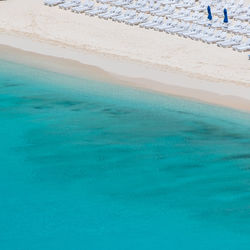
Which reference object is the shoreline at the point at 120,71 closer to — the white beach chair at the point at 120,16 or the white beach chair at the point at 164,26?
the white beach chair at the point at 164,26

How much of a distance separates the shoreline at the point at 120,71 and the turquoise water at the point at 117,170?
0.66m

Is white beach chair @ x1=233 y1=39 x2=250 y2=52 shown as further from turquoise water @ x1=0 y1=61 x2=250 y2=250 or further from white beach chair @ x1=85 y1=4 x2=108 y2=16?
white beach chair @ x1=85 y1=4 x2=108 y2=16

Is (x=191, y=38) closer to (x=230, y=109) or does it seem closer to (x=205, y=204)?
(x=230, y=109)

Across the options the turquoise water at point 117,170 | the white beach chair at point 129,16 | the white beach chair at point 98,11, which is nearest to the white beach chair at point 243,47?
the turquoise water at point 117,170

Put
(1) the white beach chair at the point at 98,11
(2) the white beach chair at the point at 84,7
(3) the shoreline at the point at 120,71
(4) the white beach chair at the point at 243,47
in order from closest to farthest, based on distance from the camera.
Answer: (3) the shoreline at the point at 120,71 < (4) the white beach chair at the point at 243,47 < (1) the white beach chair at the point at 98,11 < (2) the white beach chair at the point at 84,7

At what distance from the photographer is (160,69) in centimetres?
3147

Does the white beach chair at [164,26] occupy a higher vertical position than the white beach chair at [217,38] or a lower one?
higher

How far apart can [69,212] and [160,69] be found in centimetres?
1093

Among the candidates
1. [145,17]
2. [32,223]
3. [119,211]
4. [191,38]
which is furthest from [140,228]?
[145,17]

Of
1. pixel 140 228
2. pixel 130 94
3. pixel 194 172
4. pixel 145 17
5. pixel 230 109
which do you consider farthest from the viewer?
pixel 145 17

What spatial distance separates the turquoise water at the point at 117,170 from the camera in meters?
20.7

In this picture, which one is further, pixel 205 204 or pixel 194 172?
pixel 194 172

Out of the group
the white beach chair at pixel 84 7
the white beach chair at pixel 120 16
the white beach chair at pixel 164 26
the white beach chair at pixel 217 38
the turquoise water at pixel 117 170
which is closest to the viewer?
A: the turquoise water at pixel 117 170

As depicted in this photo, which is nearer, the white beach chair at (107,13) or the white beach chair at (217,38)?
the white beach chair at (217,38)
